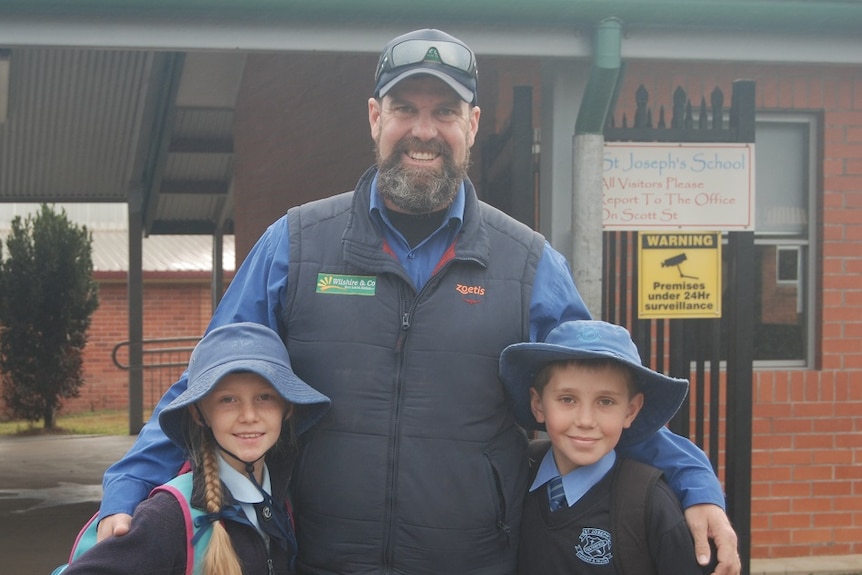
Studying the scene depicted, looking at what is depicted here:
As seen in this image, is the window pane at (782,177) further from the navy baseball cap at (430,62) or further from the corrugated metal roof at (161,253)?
the corrugated metal roof at (161,253)

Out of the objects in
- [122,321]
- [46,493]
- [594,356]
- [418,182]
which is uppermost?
[418,182]

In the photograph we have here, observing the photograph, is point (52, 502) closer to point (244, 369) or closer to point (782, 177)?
point (782, 177)

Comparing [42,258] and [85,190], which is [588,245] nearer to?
[85,190]

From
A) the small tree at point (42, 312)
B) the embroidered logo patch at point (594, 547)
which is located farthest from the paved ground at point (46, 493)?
the embroidered logo patch at point (594, 547)

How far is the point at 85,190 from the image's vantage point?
470 inches

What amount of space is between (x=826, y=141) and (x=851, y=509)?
78.2 inches

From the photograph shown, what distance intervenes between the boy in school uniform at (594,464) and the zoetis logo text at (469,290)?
0.55 ft

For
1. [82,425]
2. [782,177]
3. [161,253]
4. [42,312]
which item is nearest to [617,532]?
[782,177]

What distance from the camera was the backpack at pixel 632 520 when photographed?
2.19 metres

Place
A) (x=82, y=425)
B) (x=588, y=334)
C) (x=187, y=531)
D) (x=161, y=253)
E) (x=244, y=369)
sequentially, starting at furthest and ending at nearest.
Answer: (x=161, y=253), (x=82, y=425), (x=588, y=334), (x=244, y=369), (x=187, y=531)

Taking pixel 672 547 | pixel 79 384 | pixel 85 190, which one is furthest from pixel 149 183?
pixel 672 547

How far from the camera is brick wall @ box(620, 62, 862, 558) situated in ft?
17.5

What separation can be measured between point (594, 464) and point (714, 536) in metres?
0.30

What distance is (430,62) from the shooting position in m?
2.38
